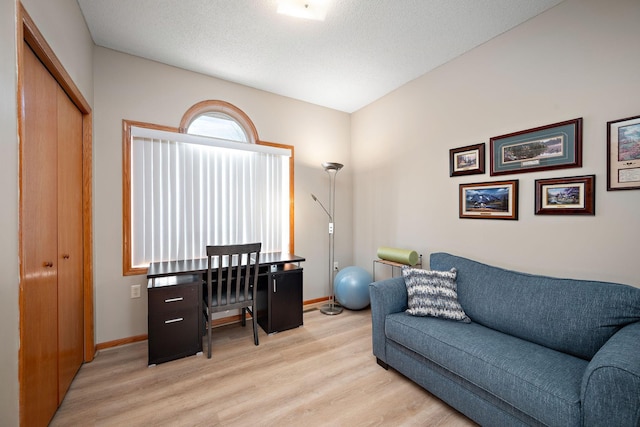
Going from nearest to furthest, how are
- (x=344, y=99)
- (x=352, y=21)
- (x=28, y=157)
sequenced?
(x=28, y=157), (x=352, y=21), (x=344, y=99)

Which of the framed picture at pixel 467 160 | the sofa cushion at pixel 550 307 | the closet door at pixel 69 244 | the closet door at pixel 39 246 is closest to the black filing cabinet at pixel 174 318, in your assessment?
the closet door at pixel 69 244

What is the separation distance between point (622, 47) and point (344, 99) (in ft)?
8.40

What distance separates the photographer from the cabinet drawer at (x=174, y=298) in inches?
87.5

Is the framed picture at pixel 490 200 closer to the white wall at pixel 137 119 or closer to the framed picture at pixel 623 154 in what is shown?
the framed picture at pixel 623 154

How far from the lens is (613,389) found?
108cm

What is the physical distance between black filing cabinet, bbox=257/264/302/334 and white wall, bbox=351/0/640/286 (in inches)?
54.6

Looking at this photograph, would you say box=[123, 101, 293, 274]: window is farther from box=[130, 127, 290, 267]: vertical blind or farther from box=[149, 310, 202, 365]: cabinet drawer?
box=[149, 310, 202, 365]: cabinet drawer

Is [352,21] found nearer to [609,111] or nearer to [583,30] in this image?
[583,30]

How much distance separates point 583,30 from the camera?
186 centimetres

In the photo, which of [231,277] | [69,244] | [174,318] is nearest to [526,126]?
[231,277]

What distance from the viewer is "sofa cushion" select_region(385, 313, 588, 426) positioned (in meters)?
1.24

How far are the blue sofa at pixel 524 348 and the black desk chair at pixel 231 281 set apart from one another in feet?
3.91

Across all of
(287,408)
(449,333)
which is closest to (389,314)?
(449,333)

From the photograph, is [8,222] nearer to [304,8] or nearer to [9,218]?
[9,218]
